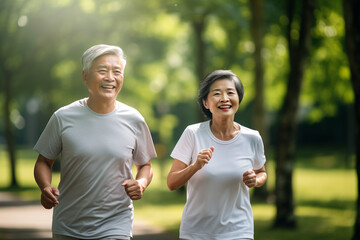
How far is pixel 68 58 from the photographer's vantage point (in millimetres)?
23312

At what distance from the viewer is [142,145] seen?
4.49 m

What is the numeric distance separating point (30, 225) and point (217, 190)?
958cm

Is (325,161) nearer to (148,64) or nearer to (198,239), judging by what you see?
(148,64)

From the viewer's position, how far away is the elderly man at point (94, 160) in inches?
166

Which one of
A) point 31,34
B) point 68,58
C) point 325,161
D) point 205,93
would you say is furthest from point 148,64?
point 205,93

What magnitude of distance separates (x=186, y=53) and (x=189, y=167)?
26.9 m

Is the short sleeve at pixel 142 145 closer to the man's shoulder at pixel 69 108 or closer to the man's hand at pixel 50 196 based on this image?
the man's shoulder at pixel 69 108

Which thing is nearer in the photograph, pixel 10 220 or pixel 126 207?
pixel 126 207

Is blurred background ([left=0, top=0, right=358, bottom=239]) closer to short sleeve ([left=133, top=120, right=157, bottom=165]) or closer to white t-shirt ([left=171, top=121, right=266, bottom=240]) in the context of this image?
short sleeve ([left=133, top=120, right=157, bottom=165])

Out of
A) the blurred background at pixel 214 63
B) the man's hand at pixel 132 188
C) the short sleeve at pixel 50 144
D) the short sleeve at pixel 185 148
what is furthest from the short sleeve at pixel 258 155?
the blurred background at pixel 214 63

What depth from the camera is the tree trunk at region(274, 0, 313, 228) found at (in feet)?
41.0

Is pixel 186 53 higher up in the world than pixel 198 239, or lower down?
higher up

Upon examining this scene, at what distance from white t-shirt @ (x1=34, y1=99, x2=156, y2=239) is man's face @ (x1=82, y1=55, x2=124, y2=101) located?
140 mm

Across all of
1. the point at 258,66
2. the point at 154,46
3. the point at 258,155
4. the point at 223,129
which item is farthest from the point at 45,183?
the point at 154,46
